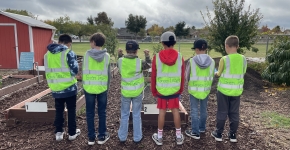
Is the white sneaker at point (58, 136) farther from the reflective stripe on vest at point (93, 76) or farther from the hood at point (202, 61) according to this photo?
the hood at point (202, 61)

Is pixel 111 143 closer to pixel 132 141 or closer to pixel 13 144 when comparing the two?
pixel 132 141

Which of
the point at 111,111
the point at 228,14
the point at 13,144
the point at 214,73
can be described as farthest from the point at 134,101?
the point at 228,14

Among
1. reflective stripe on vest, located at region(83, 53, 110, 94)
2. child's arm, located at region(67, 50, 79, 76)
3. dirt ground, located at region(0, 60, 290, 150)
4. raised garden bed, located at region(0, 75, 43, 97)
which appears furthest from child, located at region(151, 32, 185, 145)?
raised garden bed, located at region(0, 75, 43, 97)

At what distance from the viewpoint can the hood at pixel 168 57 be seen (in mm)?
3588

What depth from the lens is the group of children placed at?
3.70m

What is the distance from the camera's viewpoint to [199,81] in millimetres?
3891

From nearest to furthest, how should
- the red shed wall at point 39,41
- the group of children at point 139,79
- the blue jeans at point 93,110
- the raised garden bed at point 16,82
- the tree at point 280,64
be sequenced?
1. the group of children at point 139,79
2. the blue jeans at point 93,110
3. the raised garden bed at point 16,82
4. the tree at point 280,64
5. the red shed wall at point 39,41

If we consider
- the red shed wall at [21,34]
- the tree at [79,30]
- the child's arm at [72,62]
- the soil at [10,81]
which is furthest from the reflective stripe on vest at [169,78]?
the tree at [79,30]

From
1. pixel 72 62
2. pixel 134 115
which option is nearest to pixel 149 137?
pixel 134 115

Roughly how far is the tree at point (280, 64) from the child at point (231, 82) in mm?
5222

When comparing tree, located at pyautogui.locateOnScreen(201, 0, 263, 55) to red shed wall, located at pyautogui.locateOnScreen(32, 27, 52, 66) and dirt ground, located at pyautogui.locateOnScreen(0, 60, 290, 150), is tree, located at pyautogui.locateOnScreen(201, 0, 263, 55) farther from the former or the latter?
red shed wall, located at pyautogui.locateOnScreen(32, 27, 52, 66)

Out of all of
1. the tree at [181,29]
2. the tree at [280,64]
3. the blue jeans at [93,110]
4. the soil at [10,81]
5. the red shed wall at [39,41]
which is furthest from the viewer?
the tree at [181,29]

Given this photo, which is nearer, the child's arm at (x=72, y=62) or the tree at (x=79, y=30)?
the child's arm at (x=72, y=62)

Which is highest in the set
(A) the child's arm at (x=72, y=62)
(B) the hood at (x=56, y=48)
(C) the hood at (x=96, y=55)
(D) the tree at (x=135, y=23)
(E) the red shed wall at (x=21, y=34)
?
(D) the tree at (x=135, y=23)
